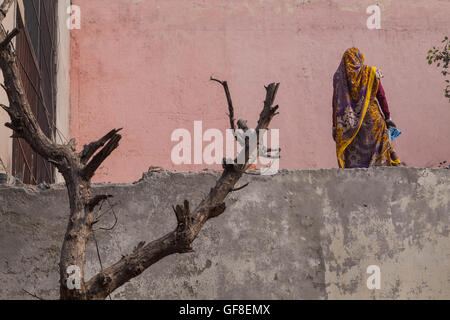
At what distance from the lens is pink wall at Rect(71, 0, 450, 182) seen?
35.2 feet

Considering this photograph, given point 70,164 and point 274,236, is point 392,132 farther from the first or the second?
point 70,164

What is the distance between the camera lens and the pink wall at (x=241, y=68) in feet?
35.2

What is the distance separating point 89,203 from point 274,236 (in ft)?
7.15

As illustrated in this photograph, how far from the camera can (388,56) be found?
1127cm

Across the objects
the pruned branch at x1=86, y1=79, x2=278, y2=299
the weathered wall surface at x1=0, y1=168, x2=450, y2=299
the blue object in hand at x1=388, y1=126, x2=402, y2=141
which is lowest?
the pruned branch at x1=86, y1=79, x2=278, y2=299

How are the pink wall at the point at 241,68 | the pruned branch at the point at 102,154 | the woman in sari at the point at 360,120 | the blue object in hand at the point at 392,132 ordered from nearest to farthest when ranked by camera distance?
1. the pruned branch at the point at 102,154
2. the woman in sari at the point at 360,120
3. the blue object in hand at the point at 392,132
4. the pink wall at the point at 241,68

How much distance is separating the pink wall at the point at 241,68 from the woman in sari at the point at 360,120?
368cm

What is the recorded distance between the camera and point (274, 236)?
578 cm

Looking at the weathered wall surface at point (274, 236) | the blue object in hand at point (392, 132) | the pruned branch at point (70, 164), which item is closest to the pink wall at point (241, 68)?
the blue object in hand at point (392, 132)

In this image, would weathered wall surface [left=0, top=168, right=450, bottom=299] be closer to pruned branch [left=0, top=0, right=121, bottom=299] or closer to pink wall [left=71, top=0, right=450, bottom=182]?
pruned branch [left=0, top=0, right=121, bottom=299]

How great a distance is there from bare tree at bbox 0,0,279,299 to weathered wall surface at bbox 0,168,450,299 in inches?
62.2

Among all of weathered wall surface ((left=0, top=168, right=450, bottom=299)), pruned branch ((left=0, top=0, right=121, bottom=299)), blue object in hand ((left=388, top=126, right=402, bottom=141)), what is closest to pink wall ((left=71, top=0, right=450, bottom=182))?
blue object in hand ((left=388, top=126, right=402, bottom=141))

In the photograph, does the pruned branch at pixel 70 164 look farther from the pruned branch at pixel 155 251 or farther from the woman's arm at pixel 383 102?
the woman's arm at pixel 383 102

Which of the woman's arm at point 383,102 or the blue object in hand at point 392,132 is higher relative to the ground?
the woman's arm at point 383,102
